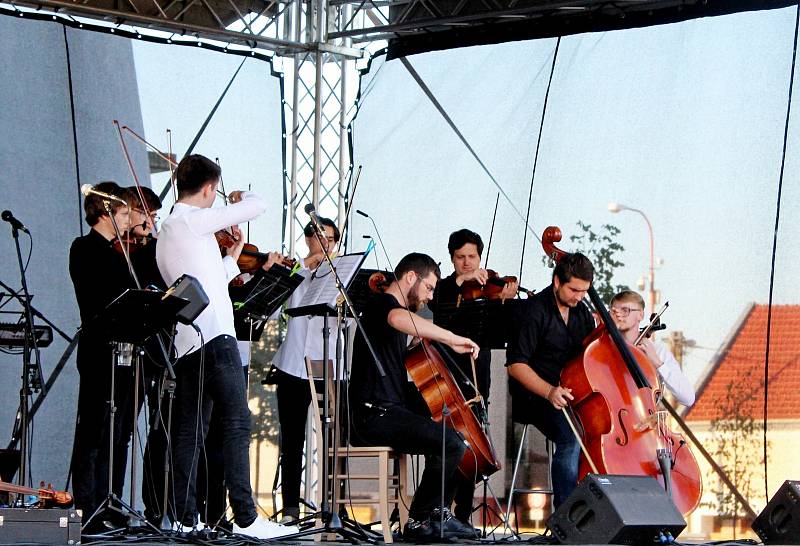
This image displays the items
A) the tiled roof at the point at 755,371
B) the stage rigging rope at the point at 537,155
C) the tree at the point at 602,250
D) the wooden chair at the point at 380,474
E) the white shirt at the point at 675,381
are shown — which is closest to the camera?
the wooden chair at the point at 380,474

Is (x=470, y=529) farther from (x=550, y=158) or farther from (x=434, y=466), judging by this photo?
(x=550, y=158)

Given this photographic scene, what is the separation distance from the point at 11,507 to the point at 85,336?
88 cm

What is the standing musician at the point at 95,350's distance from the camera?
4.46m

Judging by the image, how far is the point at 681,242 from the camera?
6.70m

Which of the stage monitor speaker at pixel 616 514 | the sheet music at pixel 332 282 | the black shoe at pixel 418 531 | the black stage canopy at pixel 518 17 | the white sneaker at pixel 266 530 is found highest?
the black stage canopy at pixel 518 17

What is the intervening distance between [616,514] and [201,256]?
1.69m

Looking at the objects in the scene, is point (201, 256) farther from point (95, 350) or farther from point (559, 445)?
point (559, 445)

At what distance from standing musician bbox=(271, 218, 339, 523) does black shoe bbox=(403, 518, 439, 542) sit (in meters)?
1.23

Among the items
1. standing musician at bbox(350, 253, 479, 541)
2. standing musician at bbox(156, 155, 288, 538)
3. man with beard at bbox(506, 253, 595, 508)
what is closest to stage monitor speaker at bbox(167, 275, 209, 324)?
standing musician at bbox(156, 155, 288, 538)

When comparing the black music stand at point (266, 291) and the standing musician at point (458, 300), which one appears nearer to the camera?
the black music stand at point (266, 291)

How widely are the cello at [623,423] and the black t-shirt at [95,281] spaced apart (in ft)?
6.06

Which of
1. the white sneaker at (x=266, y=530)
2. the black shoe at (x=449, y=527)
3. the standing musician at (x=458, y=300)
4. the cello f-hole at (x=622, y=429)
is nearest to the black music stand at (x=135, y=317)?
the white sneaker at (x=266, y=530)

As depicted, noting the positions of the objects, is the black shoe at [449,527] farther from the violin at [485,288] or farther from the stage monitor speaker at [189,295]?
the stage monitor speaker at [189,295]

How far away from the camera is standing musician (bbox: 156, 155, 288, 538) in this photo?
13.9 feet
